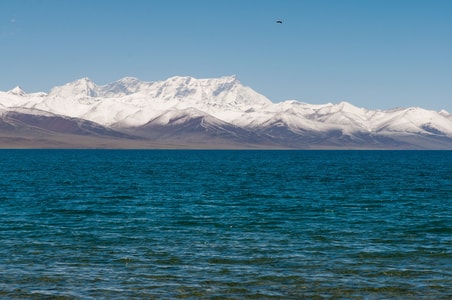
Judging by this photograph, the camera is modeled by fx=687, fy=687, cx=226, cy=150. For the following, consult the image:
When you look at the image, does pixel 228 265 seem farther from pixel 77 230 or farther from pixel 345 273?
pixel 77 230

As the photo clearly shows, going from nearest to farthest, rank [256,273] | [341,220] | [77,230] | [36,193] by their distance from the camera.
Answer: [256,273] → [77,230] → [341,220] → [36,193]

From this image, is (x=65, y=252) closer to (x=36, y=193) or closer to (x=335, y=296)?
(x=335, y=296)

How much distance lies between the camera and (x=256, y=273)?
3362 centimetres

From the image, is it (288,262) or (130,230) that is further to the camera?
(130,230)

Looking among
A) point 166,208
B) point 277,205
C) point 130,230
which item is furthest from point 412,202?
point 130,230

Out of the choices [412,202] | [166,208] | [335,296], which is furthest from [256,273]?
[412,202]

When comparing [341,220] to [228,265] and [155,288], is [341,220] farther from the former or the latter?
[155,288]

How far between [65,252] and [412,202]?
43674mm

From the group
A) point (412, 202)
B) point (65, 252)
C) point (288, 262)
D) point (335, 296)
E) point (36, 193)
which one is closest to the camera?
point (335, 296)

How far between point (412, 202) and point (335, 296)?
148 ft

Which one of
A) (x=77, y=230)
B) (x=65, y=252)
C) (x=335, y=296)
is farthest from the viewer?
(x=77, y=230)

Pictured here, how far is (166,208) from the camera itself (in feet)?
210

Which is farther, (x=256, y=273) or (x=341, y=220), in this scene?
(x=341, y=220)

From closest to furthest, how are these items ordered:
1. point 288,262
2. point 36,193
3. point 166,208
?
point 288,262 → point 166,208 → point 36,193
